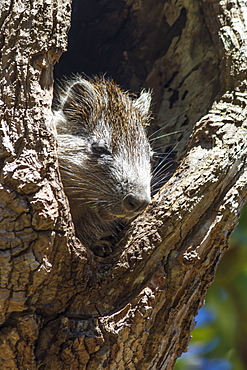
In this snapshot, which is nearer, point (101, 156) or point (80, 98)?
point (101, 156)

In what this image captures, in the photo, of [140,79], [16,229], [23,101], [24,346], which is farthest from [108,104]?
[24,346]

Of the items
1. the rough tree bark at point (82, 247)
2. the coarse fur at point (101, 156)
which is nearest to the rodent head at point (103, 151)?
the coarse fur at point (101, 156)

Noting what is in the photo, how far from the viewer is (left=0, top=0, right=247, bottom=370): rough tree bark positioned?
1.73m

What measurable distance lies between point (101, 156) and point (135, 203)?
42 centimetres

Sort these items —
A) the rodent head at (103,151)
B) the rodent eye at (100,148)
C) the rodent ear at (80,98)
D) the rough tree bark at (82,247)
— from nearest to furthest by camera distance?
1. the rough tree bark at (82,247)
2. the rodent head at (103,151)
3. the rodent eye at (100,148)
4. the rodent ear at (80,98)

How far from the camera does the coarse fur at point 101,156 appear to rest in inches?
97.1

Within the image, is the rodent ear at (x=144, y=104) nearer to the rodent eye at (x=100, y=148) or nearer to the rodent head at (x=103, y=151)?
the rodent head at (x=103, y=151)

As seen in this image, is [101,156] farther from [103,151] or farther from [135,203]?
[135,203]

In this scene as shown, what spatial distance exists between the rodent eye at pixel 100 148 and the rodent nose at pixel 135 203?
0.37 meters

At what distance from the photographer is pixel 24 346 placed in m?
1.77

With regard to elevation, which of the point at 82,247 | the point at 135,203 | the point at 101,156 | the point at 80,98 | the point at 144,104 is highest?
the point at 144,104

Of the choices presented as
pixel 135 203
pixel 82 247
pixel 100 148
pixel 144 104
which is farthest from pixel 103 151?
pixel 82 247

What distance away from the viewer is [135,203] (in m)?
2.32

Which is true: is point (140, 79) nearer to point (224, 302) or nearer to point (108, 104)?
point (108, 104)
